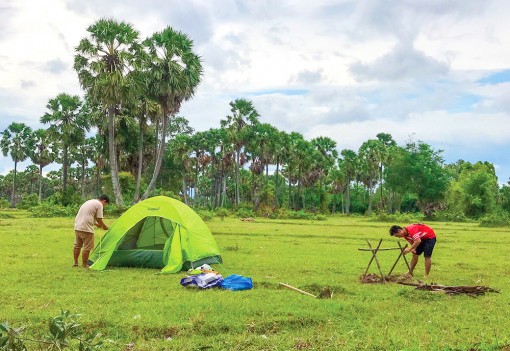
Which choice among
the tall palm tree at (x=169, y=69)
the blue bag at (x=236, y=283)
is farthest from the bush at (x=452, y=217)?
the blue bag at (x=236, y=283)

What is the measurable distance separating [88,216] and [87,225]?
26cm

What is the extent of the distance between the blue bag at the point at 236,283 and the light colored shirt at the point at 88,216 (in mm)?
4605

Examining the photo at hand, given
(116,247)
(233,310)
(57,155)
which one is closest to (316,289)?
(233,310)

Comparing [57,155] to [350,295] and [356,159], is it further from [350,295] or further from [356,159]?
[350,295]

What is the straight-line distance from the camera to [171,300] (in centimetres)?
942

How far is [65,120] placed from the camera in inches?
1941

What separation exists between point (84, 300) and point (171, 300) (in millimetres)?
1578

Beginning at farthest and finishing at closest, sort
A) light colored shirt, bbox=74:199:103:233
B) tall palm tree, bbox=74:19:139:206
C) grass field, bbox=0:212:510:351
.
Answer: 1. tall palm tree, bbox=74:19:139:206
2. light colored shirt, bbox=74:199:103:233
3. grass field, bbox=0:212:510:351

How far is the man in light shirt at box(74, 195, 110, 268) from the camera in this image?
13.5 metres

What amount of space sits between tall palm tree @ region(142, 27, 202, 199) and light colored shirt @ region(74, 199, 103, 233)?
2699cm

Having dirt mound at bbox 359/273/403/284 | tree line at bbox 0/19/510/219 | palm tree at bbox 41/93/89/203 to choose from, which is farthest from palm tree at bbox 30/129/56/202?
dirt mound at bbox 359/273/403/284

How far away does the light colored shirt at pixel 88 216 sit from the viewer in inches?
532

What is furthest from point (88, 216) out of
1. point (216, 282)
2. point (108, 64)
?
point (108, 64)

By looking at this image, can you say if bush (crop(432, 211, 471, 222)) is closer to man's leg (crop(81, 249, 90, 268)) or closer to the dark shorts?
the dark shorts
